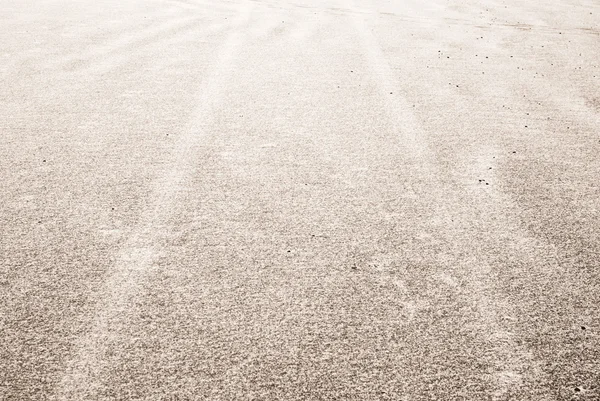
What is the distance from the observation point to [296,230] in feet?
10.8

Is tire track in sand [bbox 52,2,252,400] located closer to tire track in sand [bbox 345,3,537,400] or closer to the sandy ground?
the sandy ground

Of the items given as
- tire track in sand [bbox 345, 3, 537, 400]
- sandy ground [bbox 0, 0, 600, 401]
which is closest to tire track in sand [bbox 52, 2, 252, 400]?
sandy ground [bbox 0, 0, 600, 401]

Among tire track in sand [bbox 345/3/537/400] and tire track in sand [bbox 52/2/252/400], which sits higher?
tire track in sand [bbox 52/2/252/400]

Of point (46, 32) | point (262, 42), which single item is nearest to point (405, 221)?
point (262, 42)

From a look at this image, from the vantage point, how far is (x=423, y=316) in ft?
8.57

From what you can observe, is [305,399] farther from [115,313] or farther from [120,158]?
[120,158]

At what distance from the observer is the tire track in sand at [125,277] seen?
2.21m

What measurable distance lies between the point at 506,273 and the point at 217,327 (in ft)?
4.88

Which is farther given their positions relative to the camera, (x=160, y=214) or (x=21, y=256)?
(x=160, y=214)

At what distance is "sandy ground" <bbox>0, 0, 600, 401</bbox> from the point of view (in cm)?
231

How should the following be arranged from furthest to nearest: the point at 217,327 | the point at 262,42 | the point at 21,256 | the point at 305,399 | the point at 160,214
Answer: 1. the point at 262,42
2. the point at 160,214
3. the point at 21,256
4. the point at 217,327
5. the point at 305,399

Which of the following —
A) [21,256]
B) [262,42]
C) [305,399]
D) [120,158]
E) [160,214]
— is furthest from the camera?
[262,42]

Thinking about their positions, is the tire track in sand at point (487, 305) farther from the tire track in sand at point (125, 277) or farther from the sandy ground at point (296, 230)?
the tire track in sand at point (125, 277)

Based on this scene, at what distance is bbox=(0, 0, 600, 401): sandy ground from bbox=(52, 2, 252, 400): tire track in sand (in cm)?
1
